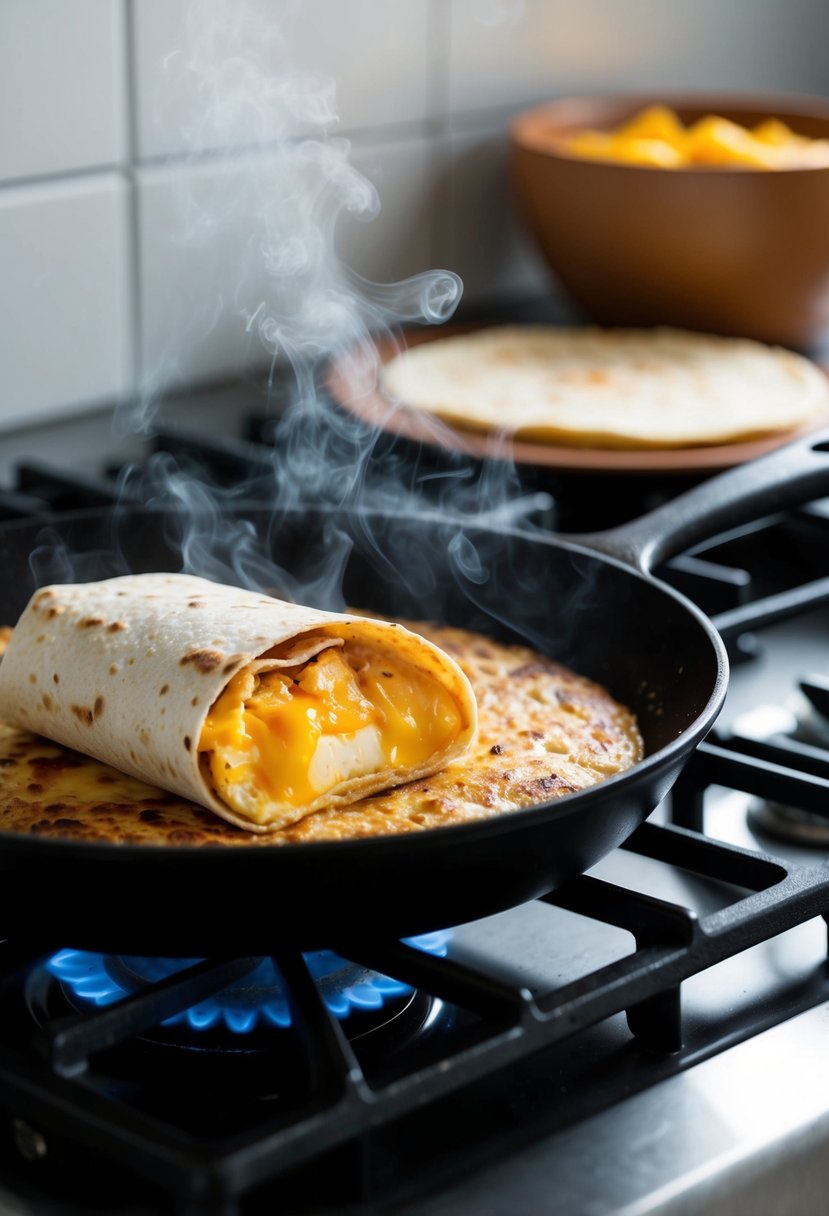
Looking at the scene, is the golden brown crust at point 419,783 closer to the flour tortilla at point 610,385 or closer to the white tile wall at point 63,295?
the flour tortilla at point 610,385

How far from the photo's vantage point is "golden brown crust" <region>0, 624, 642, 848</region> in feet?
2.89

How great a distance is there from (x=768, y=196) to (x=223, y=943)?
4.33 ft

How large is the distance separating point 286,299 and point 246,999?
3.59 feet

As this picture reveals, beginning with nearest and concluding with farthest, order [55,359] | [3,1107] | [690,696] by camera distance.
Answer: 1. [3,1107]
2. [690,696]
3. [55,359]

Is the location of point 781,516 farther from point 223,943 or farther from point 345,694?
point 223,943

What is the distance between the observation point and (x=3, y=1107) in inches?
29.8

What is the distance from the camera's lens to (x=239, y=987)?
2.95ft

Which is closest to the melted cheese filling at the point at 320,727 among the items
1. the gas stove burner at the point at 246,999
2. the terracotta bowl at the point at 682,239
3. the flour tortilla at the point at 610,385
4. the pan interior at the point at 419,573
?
the gas stove burner at the point at 246,999

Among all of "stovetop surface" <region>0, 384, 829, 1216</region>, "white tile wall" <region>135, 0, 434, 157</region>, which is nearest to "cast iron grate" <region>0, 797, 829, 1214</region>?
"stovetop surface" <region>0, 384, 829, 1216</region>

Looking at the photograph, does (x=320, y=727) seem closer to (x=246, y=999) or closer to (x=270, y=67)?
(x=246, y=999)

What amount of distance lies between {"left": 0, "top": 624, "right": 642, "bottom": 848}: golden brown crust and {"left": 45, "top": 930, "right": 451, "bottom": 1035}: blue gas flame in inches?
2.8

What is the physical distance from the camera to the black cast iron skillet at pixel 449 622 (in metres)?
0.73

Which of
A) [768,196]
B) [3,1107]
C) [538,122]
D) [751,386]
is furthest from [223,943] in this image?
[538,122]

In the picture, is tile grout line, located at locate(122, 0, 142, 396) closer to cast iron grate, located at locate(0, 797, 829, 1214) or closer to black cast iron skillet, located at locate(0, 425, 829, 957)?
black cast iron skillet, located at locate(0, 425, 829, 957)
